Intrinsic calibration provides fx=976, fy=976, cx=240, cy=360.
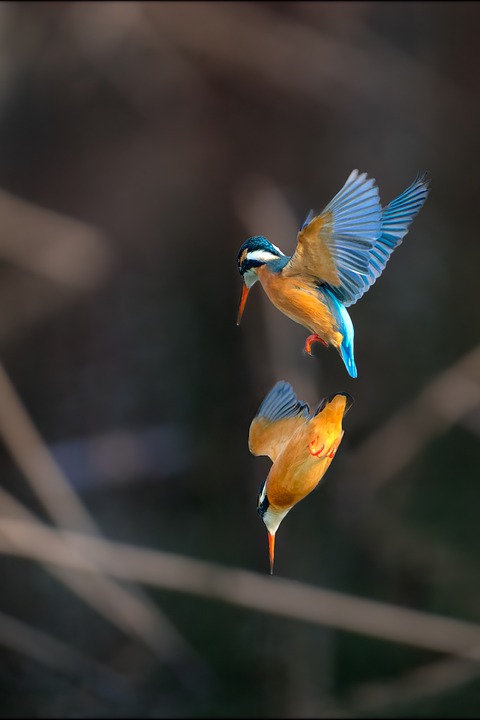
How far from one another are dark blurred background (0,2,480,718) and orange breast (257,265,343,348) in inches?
87.5

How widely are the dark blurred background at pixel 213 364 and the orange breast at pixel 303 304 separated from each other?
7.29 ft

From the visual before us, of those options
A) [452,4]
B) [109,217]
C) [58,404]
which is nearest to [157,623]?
[58,404]

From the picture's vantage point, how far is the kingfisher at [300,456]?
256mm

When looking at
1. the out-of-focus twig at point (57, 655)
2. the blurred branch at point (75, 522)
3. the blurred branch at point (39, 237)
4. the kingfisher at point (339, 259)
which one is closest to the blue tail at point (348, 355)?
the kingfisher at point (339, 259)

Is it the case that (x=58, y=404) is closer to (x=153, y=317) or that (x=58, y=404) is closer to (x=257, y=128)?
(x=153, y=317)

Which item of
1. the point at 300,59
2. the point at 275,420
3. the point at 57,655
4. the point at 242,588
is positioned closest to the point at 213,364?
the point at 242,588

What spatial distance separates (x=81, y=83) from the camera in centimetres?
290

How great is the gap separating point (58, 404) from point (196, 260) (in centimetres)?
66

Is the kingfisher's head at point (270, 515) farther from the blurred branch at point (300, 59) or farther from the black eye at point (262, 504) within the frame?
the blurred branch at point (300, 59)

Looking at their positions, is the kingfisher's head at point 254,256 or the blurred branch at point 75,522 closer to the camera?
the kingfisher's head at point 254,256

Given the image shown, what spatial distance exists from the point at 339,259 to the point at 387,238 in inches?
0.6

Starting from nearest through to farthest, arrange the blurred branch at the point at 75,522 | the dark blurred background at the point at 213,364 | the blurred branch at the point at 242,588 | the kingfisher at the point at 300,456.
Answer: the kingfisher at the point at 300,456 < the dark blurred background at the point at 213,364 < the blurred branch at the point at 75,522 < the blurred branch at the point at 242,588

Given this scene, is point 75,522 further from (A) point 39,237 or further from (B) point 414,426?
(B) point 414,426

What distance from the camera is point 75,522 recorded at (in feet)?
10.7
